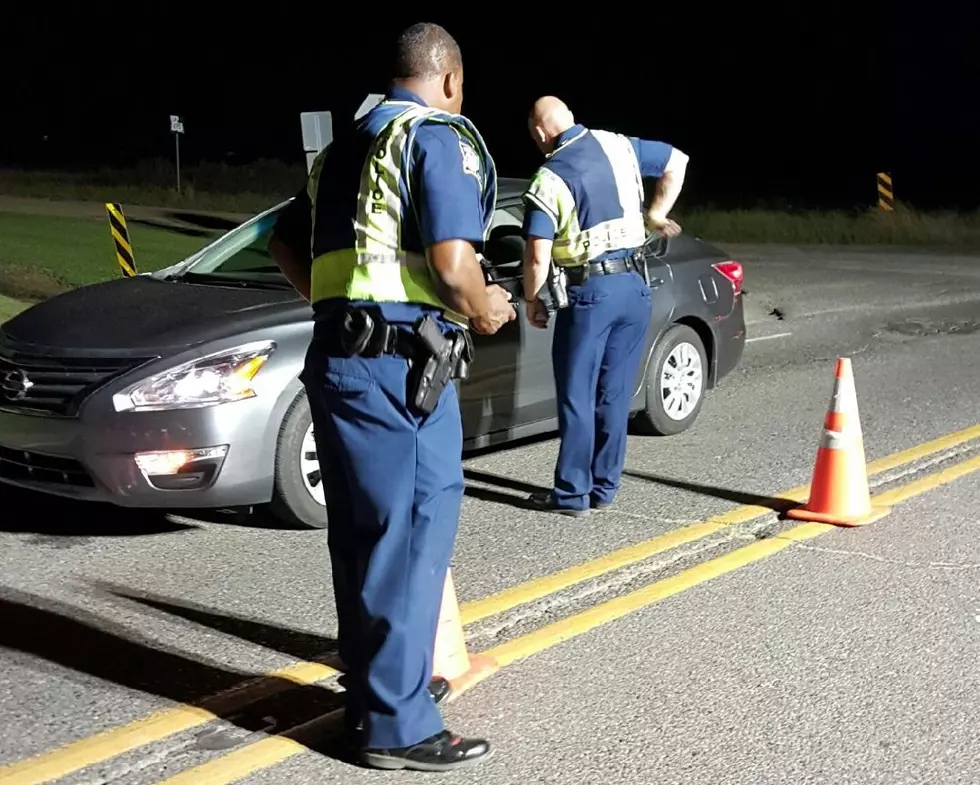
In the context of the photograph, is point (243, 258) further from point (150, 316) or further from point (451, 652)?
point (451, 652)

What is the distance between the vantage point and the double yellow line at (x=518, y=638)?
368 centimetres

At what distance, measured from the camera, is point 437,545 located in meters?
3.64

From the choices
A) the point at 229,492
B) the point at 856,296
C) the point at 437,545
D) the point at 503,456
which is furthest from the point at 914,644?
the point at 856,296

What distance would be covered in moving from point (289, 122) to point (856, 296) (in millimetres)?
57769

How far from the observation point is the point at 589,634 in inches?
184

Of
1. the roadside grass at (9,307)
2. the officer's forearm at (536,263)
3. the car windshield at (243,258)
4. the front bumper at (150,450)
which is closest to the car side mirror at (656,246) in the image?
the officer's forearm at (536,263)

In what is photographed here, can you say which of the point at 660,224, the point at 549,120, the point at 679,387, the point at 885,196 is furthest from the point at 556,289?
the point at 885,196

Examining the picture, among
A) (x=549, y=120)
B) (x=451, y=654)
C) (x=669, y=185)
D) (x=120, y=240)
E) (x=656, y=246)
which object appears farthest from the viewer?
(x=120, y=240)

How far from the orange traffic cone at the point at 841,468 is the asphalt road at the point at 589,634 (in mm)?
127

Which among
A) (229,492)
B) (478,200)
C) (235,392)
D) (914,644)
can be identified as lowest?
(914,644)

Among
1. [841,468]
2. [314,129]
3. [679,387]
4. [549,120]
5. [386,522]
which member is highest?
[314,129]

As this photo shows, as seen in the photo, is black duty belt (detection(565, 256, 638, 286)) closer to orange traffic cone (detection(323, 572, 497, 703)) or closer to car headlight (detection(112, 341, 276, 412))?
car headlight (detection(112, 341, 276, 412))

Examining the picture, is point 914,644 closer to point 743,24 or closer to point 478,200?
point 478,200

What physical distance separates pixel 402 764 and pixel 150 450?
87.3 inches
